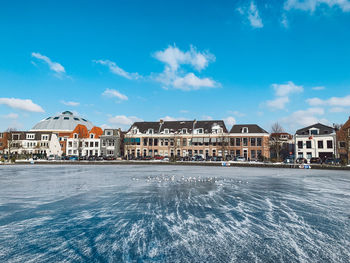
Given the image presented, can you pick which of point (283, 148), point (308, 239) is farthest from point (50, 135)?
point (308, 239)

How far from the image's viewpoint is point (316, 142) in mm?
60219

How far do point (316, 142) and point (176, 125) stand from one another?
39.6m

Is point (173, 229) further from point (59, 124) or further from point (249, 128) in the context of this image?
point (59, 124)

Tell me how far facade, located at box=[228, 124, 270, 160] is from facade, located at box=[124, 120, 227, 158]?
330cm

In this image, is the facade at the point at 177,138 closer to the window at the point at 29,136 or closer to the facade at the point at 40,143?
the facade at the point at 40,143

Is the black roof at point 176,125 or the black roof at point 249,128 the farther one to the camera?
the black roof at point 176,125

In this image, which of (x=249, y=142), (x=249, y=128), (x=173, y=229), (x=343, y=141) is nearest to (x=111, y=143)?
(x=249, y=142)

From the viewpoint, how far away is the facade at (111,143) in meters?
76.8

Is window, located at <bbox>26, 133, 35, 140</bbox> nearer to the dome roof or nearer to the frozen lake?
the dome roof

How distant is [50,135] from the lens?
89312 mm

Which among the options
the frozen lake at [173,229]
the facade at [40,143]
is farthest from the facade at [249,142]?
the facade at [40,143]

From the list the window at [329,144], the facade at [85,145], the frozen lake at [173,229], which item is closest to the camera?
the frozen lake at [173,229]

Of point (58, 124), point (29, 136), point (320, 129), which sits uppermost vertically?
point (58, 124)

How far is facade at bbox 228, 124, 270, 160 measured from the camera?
6531cm
